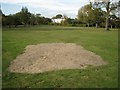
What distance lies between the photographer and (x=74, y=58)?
45.5 ft

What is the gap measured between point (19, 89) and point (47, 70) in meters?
2.98

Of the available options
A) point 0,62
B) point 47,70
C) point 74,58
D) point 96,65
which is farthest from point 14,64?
point 96,65

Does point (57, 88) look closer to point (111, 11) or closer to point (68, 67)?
point (68, 67)

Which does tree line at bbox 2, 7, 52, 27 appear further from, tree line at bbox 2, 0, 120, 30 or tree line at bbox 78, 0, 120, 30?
tree line at bbox 78, 0, 120, 30

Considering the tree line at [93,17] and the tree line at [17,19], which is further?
the tree line at [17,19]

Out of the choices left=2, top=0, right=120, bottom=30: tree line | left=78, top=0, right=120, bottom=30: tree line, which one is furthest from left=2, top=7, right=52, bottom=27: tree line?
left=78, top=0, right=120, bottom=30: tree line

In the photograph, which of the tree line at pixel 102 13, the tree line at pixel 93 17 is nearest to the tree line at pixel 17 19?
the tree line at pixel 93 17

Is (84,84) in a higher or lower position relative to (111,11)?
lower

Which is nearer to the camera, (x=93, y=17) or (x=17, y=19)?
(x=93, y=17)

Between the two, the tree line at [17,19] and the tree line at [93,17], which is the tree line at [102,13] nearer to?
the tree line at [93,17]

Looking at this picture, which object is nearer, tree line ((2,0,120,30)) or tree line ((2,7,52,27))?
tree line ((2,0,120,30))

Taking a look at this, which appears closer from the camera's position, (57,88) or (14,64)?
(57,88)

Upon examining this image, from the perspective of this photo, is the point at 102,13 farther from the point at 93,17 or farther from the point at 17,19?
the point at 17,19

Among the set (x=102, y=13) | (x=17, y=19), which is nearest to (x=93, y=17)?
(x=102, y=13)
